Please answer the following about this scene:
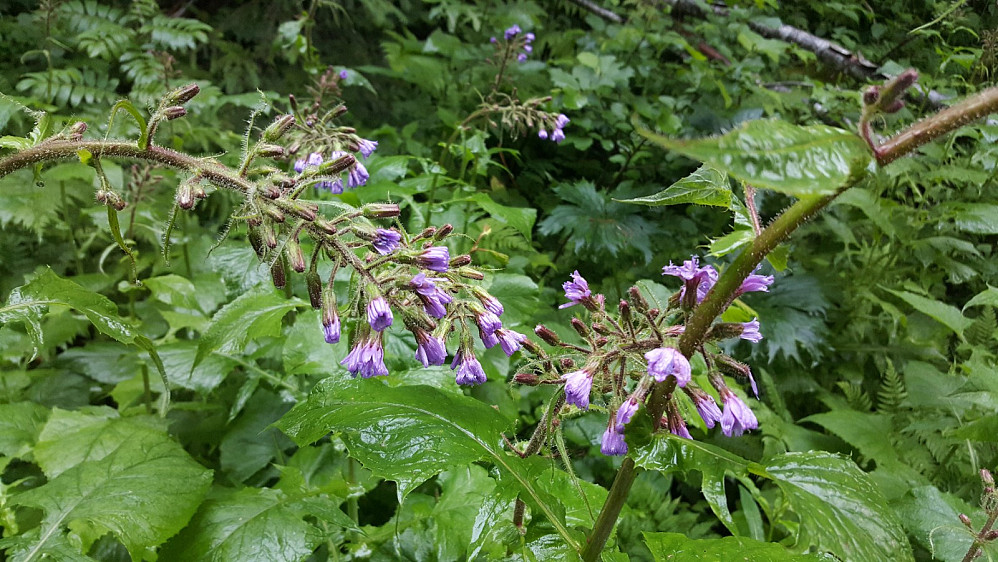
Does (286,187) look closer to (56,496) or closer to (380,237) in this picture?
(380,237)

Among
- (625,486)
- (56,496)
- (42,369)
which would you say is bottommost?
(42,369)

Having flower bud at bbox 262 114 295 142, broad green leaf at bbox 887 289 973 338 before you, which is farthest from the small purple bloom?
broad green leaf at bbox 887 289 973 338

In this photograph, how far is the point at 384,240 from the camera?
3.37ft

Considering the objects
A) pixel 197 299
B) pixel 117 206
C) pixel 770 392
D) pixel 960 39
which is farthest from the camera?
pixel 960 39

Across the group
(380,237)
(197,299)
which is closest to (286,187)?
(380,237)

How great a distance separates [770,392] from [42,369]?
2964 mm

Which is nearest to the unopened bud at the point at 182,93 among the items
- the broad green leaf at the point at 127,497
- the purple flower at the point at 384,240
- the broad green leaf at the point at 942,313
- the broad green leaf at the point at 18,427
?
the purple flower at the point at 384,240

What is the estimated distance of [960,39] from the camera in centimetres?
395

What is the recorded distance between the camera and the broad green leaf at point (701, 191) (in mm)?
830

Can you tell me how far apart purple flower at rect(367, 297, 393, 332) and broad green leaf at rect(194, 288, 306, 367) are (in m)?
0.51

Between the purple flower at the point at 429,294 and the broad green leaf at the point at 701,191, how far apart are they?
0.35 meters

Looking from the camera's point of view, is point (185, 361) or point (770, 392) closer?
point (185, 361)

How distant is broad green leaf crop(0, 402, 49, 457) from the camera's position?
165 centimetres

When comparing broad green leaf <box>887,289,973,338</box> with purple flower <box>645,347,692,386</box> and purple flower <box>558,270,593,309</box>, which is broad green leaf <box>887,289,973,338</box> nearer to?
purple flower <box>558,270,593,309</box>
